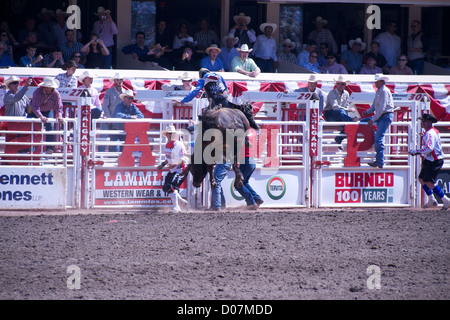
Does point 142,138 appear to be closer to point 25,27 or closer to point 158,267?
point 158,267

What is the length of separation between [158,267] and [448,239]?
4.41m

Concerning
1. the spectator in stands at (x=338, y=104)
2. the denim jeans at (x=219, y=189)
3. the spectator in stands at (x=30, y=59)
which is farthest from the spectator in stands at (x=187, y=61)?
the denim jeans at (x=219, y=189)

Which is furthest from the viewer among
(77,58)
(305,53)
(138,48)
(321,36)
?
(321,36)

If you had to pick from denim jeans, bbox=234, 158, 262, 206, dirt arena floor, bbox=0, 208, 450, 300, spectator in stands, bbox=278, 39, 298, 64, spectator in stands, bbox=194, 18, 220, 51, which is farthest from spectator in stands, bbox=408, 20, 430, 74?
denim jeans, bbox=234, 158, 262, 206

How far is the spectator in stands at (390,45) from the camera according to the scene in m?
18.6

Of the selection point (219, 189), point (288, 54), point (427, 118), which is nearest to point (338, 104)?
point (427, 118)

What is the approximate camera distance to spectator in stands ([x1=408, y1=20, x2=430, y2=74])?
18922 mm

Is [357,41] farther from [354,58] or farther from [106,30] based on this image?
[106,30]

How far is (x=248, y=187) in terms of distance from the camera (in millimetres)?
11828

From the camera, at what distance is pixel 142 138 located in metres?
11.8

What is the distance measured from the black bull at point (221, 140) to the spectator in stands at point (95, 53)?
7.63 meters

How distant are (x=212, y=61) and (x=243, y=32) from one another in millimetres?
1809

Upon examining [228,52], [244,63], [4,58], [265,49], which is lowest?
[4,58]
